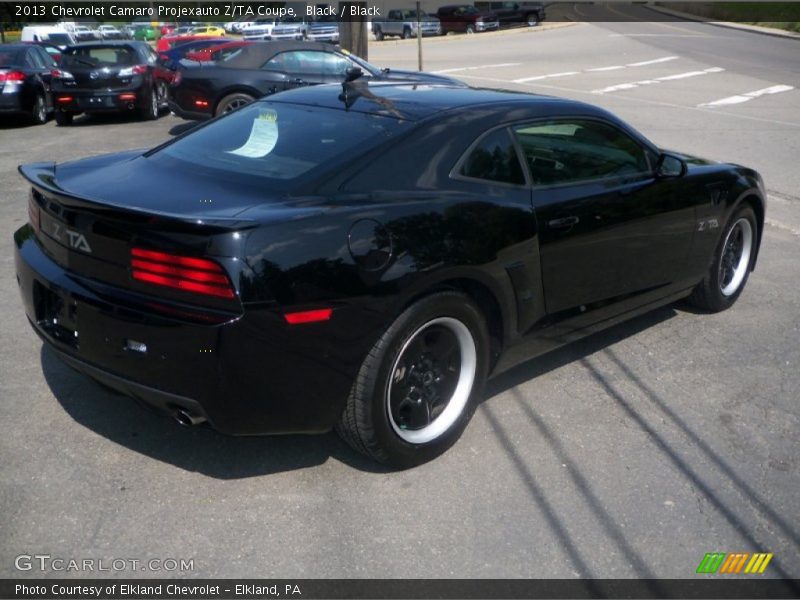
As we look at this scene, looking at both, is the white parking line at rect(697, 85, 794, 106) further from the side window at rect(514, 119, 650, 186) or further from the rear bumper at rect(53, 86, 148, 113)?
the side window at rect(514, 119, 650, 186)

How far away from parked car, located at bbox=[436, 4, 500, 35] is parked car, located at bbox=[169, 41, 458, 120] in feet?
121

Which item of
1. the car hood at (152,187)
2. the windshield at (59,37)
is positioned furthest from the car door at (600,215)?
the windshield at (59,37)

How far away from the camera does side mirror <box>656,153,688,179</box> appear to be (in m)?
5.46

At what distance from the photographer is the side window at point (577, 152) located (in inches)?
188

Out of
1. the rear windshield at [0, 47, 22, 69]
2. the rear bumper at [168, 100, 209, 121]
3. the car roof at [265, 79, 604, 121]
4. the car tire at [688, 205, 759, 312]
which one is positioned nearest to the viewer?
the car roof at [265, 79, 604, 121]

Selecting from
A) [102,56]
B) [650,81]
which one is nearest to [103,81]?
[102,56]

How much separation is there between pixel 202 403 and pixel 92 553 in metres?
0.67

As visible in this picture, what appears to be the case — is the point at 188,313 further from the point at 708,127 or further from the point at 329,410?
the point at 708,127

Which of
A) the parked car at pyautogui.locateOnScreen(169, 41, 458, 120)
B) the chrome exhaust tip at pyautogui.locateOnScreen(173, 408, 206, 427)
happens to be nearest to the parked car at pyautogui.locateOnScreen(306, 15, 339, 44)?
the parked car at pyautogui.locateOnScreen(169, 41, 458, 120)

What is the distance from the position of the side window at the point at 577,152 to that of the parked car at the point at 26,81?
13.0 m

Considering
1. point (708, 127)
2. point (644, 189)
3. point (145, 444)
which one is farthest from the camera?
point (708, 127)

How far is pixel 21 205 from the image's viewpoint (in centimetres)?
945

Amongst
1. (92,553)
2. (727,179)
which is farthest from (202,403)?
(727,179)

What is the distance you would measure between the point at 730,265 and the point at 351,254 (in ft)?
12.0
